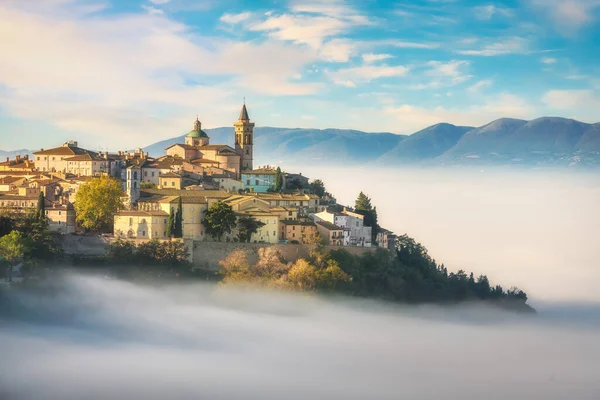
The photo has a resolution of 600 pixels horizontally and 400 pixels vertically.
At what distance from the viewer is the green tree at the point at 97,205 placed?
4406 centimetres

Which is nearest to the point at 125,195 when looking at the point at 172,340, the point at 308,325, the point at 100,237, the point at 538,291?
the point at 100,237

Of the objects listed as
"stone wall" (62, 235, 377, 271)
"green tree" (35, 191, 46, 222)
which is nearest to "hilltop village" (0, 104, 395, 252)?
"green tree" (35, 191, 46, 222)

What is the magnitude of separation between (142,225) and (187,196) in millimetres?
3532

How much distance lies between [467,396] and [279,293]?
16.6 meters

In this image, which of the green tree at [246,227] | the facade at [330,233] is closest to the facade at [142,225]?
the green tree at [246,227]

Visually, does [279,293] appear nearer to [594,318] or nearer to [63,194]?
[63,194]

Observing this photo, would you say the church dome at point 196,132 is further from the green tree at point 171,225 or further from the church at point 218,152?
the green tree at point 171,225

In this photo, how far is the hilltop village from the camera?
145ft

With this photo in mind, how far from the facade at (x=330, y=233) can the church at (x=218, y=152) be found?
561 inches

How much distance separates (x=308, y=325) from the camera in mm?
46281

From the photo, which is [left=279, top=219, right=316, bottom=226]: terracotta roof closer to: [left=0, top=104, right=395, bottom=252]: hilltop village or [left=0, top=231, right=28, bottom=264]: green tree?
[left=0, top=104, right=395, bottom=252]: hilltop village

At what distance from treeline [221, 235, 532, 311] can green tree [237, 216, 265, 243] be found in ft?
4.24

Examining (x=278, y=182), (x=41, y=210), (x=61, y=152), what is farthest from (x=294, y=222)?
(x=61, y=152)

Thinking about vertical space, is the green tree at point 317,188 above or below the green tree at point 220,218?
above
